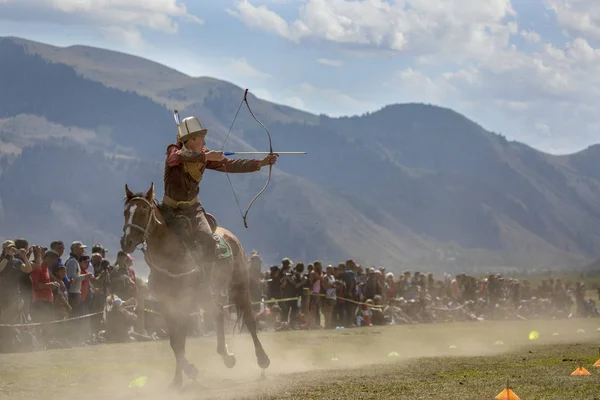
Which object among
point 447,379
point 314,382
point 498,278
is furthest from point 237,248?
point 498,278

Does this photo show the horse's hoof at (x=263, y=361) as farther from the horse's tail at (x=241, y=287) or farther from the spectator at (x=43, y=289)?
the spectator at (x=43, y=289)

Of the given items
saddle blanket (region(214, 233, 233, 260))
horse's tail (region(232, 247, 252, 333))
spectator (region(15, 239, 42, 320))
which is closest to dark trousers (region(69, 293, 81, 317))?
spectator (region(15, 239, 42, 320))

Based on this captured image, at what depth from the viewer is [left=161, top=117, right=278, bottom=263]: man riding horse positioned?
1834 cm

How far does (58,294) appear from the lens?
2739 cm

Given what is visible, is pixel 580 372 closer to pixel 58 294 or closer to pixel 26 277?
pixel 26 277

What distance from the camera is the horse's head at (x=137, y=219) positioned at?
17.1 m

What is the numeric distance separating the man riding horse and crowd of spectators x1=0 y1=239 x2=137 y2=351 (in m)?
7.17

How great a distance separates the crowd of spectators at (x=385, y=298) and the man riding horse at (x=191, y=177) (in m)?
16.5

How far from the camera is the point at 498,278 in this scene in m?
52.8

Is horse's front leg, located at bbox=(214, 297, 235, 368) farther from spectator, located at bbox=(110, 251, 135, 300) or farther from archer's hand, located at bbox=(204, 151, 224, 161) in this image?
spectator, located at bbox=(110, 251, 135, 300)

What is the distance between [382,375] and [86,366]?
7.01 metres

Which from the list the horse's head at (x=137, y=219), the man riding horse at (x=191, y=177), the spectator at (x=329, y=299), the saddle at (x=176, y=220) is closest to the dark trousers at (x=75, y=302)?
→ the man riding horse at (x=191, y=177)

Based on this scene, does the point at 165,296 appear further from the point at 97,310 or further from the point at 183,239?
the point at 97,310

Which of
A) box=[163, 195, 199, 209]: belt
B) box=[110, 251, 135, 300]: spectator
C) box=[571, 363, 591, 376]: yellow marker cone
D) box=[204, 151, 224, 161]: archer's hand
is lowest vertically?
box=[571, 363, 591, 376]: yellow marker cone
